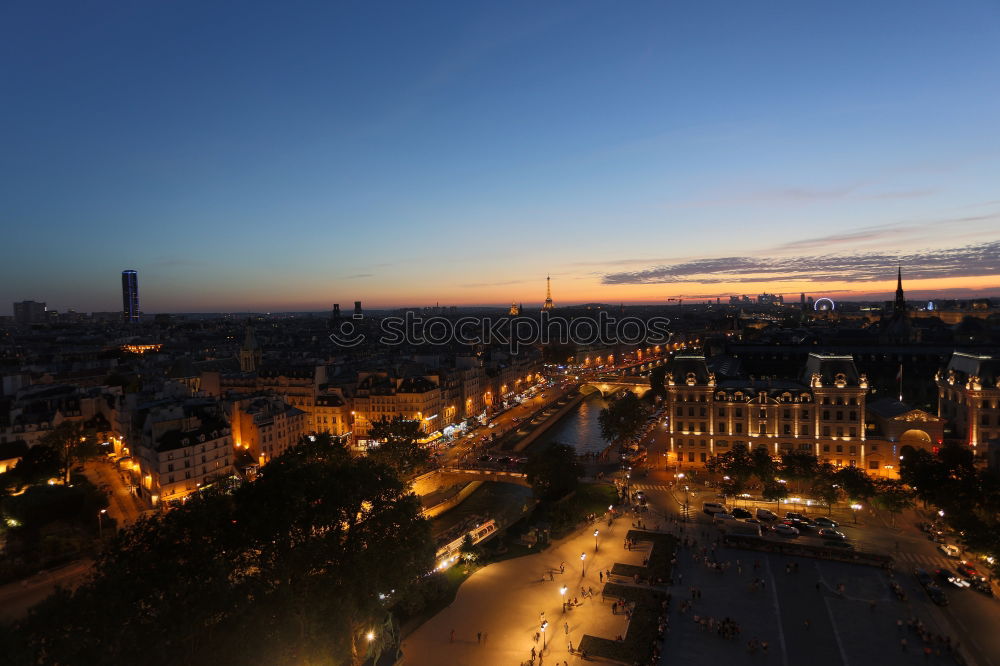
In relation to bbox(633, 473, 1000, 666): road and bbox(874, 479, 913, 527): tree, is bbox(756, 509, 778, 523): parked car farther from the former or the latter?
bbox(874, 479, 913, 527): tree

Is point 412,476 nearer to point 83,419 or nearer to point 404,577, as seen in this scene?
point 404,577

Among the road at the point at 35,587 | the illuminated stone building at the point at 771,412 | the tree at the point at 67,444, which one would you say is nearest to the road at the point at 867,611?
the illuminated stone building at the point at 771,412

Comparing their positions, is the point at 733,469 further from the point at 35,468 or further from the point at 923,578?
the point at 35,468

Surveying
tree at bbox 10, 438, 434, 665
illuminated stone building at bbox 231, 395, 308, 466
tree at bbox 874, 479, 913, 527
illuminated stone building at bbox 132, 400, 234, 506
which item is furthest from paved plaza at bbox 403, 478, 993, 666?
illuminated stone building at bbox 231, 395, 308, 466

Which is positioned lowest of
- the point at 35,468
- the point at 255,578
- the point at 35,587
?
the point at 35,587

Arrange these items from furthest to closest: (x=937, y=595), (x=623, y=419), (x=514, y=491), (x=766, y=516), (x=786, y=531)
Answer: (x=623, y=419)
(x=514, y=491)
(x=766, y=516)
(x=786, y=531)
(x=937, y=595)

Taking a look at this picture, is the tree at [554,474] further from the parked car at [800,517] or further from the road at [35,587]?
the road at [35,587]

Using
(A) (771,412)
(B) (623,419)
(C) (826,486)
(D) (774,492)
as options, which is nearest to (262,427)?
(B) (623,419)
